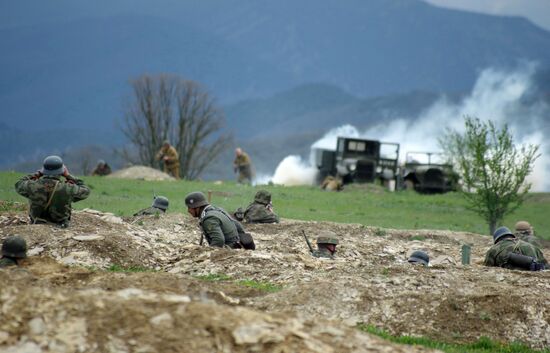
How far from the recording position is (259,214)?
76.5 feet

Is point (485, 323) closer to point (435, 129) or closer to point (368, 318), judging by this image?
point (368, 318)

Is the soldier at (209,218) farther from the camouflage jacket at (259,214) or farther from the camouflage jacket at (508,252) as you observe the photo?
the camouflage jacket at (259,214)

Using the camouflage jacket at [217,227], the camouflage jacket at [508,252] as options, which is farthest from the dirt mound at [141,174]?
the camouflage jacket at [508,252]

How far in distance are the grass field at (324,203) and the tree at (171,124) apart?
34316 mm

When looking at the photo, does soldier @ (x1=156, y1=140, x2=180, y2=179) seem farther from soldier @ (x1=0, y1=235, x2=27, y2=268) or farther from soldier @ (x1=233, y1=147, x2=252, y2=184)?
soldier @ (x1=0, y1=235, x2=27, y2=268)

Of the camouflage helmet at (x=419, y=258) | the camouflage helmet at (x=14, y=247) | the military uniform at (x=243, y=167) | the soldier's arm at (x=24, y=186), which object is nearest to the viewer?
the camouflage helmet at (x=14, y=247)

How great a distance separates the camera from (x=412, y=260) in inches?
688

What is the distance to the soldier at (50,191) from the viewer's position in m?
16.8

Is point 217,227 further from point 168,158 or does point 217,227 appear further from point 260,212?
point 168,158

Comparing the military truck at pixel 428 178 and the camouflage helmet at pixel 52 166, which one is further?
the military truck at pixel 428 178

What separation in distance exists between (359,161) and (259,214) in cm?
2781

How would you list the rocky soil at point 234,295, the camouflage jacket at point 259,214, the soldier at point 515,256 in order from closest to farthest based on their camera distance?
1. the rocky soil at point 234,295
2. the soldier at point 515,256
3. the camouflage jacket at point 259,214

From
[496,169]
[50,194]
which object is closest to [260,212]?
[50,194]

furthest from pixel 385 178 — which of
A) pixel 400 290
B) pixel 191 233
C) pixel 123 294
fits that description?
pixel 123 294
